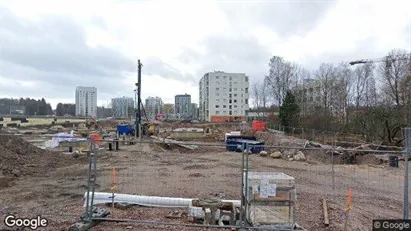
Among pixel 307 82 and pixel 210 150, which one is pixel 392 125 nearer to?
pixel 210 150

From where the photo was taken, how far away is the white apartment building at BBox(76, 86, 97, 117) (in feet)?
471

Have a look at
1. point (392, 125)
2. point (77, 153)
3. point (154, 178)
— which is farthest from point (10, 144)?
point (392, 125)

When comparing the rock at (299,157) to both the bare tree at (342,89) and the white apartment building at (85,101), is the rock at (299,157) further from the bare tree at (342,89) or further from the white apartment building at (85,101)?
the white apartment building at (85,101)

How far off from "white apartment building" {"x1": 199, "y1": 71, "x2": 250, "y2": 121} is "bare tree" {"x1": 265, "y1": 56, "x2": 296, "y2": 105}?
48.9 m

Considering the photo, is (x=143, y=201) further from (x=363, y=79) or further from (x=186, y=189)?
(x=363, y=79)

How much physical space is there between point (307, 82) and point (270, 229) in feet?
235

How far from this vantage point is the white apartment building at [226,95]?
400 ft

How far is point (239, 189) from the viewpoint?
493 inches

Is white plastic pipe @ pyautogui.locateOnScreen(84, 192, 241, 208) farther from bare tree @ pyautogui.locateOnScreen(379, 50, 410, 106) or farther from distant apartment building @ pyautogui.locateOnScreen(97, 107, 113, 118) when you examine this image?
distant apartment building @ pyautogui.locateOnScreen(97, 107, 113, 118)

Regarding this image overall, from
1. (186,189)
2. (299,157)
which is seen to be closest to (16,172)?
(186,189)

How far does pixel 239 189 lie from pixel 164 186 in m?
2.71

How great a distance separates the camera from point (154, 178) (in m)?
15.1

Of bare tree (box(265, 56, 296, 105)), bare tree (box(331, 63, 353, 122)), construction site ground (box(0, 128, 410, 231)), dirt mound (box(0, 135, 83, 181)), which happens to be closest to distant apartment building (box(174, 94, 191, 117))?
bare tree (box(265, 56, 296, 105))

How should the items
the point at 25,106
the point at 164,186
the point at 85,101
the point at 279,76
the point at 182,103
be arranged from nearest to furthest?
the point at 164,186 → the point at 279,76 → the point at 25,106 → the point at 85,101 → the point at 182,103
